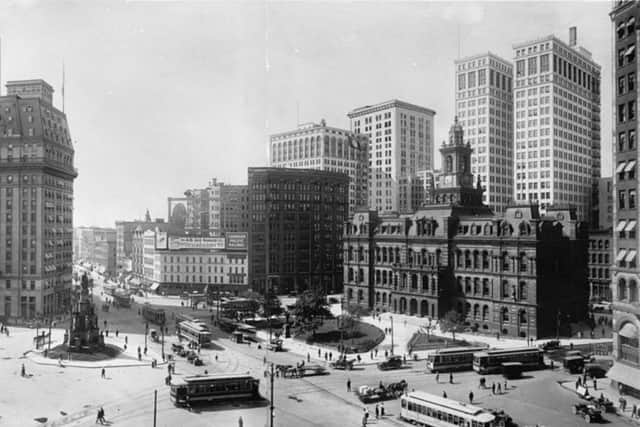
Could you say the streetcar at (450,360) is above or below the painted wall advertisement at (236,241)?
below

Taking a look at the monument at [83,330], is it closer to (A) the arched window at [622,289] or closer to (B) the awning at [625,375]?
(B) the awning at [625,375]

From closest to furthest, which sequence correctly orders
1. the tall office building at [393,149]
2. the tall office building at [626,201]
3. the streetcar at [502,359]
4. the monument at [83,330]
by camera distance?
the tall office building at [626,201], the streetcar at [502,359], the monument at [83,330], the tall office building at [393,149]

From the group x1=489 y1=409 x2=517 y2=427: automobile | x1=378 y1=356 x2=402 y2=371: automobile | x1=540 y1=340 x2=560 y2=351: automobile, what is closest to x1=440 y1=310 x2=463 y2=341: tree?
x1=540 y1=340 x2=560 y2=351: automobile

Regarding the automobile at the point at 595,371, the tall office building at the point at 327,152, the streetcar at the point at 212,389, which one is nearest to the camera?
the streetcar at the point at 212,389

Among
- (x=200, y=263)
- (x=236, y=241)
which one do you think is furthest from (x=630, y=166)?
(x=200, y=263)

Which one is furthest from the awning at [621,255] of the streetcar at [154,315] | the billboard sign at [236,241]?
the billboard sign at [236,241]

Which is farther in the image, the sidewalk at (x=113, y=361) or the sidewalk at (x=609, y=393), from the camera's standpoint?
the sidewalk at (x=113, y=361)

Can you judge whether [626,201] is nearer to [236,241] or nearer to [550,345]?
[550,345]
